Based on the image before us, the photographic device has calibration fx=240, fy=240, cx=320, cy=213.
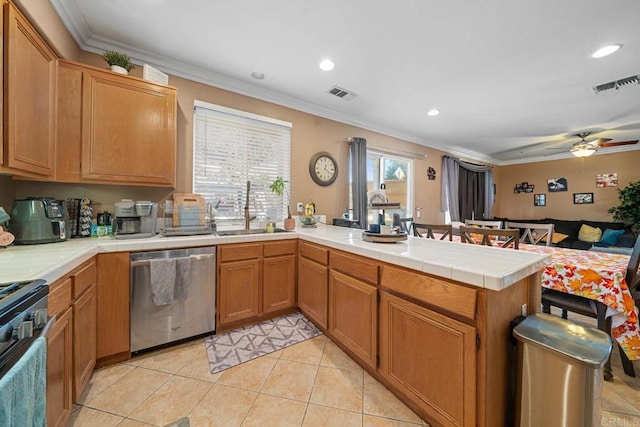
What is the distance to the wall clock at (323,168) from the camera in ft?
11.0

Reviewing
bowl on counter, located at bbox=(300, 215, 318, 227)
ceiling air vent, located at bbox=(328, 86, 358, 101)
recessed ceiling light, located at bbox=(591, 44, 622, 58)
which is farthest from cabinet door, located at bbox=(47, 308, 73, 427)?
recessed ceiling light, located at bbox=(591, 44, 622, 58)

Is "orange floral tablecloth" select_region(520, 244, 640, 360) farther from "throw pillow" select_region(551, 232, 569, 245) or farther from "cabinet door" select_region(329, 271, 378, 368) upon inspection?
"throw pillow" select_region(551, 232, 569, 245)

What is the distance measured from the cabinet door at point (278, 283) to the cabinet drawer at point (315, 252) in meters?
0.17

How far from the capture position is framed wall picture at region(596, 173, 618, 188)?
5.05 metres

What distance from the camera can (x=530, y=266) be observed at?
121cm

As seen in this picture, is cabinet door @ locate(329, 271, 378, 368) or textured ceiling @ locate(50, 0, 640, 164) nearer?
cabinet door @ locate(329, 271, 378, 368)

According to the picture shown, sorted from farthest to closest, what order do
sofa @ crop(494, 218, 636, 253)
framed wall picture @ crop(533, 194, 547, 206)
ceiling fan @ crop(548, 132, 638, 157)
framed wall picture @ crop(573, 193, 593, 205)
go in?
framed wall picture @ crop(533, 194, 547, 206) < framed wall picture @ crop(573, 193, 593, 205) < sofa @ crop(494, 218, 636, 253) < ceiling fan @ crop(548, 132, 638, 157)

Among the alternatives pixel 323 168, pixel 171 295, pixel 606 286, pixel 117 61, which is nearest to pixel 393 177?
pixel 323 168

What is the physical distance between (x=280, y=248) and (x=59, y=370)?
158 centimetres

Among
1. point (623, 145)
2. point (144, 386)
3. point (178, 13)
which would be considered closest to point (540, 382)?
point (144, 386)

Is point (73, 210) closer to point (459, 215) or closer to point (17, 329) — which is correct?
point (17, 329)

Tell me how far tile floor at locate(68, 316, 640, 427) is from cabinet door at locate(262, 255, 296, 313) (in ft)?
1.84

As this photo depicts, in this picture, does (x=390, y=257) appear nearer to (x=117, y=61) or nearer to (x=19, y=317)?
(x=19, y=317)

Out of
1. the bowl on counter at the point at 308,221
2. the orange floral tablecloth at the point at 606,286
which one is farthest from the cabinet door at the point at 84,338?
the orange floral tablecloth at the point at 606,286
